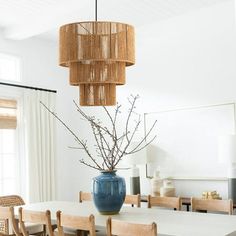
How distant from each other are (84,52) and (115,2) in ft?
6.33

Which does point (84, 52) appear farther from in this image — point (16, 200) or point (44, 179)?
point (44, 179)

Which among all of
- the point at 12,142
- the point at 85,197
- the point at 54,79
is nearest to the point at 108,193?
the point at 85,197

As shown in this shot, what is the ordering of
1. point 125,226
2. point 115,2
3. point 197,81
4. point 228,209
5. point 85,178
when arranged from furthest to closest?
point 85,178
point 197,81
point 115,2
point 228,209
point 125,226

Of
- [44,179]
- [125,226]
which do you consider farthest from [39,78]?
[125,226]

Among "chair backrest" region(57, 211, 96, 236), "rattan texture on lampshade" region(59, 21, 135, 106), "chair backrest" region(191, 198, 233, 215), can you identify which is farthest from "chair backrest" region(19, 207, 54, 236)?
"chair backrest" region(191, 198, 233, 215)

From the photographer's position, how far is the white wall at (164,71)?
6263 mm

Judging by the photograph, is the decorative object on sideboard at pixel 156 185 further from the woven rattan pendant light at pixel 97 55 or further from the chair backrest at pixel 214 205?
the woven rattan pendant light at pixel 97 55

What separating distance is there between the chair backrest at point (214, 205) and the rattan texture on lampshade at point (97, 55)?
5.31 ft

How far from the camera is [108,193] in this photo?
4336 millimetres

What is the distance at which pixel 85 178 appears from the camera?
307 inches

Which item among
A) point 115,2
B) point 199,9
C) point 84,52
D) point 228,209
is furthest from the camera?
point 199,9

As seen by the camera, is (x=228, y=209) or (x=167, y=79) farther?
(x=167, y=79)

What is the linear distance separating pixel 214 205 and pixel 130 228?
1.71 m

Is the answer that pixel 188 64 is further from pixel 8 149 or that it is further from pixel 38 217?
pixel 38 217
